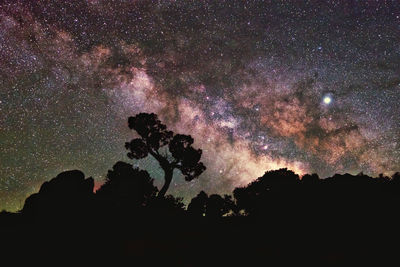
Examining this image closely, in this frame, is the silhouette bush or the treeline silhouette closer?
the treeline silhouette

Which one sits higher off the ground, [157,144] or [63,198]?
[157,144]

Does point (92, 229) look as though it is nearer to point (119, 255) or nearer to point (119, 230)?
point (119, 230)

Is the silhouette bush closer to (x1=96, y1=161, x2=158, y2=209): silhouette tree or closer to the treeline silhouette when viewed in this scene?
the treeline silhouette

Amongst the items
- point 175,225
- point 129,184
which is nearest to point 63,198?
point 129,184

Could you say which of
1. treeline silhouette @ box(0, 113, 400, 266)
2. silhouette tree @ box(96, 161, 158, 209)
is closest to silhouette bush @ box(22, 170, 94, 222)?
treeline silhouette @ box(0, 113, 400, 266)

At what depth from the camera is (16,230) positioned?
1842cm

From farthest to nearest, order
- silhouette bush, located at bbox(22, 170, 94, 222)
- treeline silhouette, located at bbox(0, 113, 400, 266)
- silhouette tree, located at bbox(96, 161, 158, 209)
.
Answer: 1. silhouette tree, located at bbox(96, 161, 158, 209)
2. silhouette bush, located at bbox(22, 170, 94, 222)
3. treeline silhouette, located at bbox(0, 113, 400, 266)

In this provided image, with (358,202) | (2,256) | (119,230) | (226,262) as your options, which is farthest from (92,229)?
(358,202)

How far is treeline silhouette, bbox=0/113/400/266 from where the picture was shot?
54.1 ft

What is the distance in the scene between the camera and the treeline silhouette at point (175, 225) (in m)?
16.5

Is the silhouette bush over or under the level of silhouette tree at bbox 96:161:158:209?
under

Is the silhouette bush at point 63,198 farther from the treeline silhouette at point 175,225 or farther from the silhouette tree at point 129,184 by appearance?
the silhouette tree at point 129,184

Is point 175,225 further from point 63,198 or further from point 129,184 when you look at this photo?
point 129,184

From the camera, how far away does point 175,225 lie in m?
20.2
